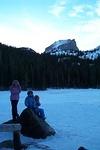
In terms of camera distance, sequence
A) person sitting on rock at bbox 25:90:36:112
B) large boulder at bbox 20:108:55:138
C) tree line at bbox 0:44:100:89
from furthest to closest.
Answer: tree line at bbox 0:44:100:89
person sitting on rock at bbox 25:90:36:112
large boulder at bbox 20:108:55:138

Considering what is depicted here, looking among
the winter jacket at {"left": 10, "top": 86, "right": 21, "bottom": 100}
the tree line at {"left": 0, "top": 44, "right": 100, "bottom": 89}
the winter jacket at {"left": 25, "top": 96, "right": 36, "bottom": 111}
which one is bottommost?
the winter jacket at {"left": 25, "top": 96, "right": 36, "bottom": 111}

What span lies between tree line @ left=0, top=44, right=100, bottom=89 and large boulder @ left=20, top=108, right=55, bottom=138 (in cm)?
8607

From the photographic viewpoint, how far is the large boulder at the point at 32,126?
17.4 m

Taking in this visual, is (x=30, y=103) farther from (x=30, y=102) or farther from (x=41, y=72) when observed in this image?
(x=41, y=72)

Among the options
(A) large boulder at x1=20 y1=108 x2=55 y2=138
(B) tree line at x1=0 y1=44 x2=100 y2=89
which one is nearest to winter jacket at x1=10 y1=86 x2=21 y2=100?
(A) large boulder at x1=20 y1=108 x2=55 y2=138

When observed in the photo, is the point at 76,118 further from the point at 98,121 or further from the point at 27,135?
the point at 27,135

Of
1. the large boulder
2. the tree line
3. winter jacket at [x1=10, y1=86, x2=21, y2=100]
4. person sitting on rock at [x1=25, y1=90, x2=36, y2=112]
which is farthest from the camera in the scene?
the tree line

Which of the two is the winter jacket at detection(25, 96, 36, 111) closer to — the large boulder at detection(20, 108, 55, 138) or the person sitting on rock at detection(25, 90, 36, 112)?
the person sitting on rock at detection(25, 90, 36, 112)

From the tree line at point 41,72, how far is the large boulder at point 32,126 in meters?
86.1

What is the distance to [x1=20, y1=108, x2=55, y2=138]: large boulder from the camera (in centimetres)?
1739

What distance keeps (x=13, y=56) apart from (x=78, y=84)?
2443cm

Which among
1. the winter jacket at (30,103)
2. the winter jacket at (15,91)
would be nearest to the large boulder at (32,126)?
the winter jacket at (15,91)

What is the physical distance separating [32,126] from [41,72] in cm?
10958

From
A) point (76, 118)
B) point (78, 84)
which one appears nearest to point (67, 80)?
point (78, 84)
